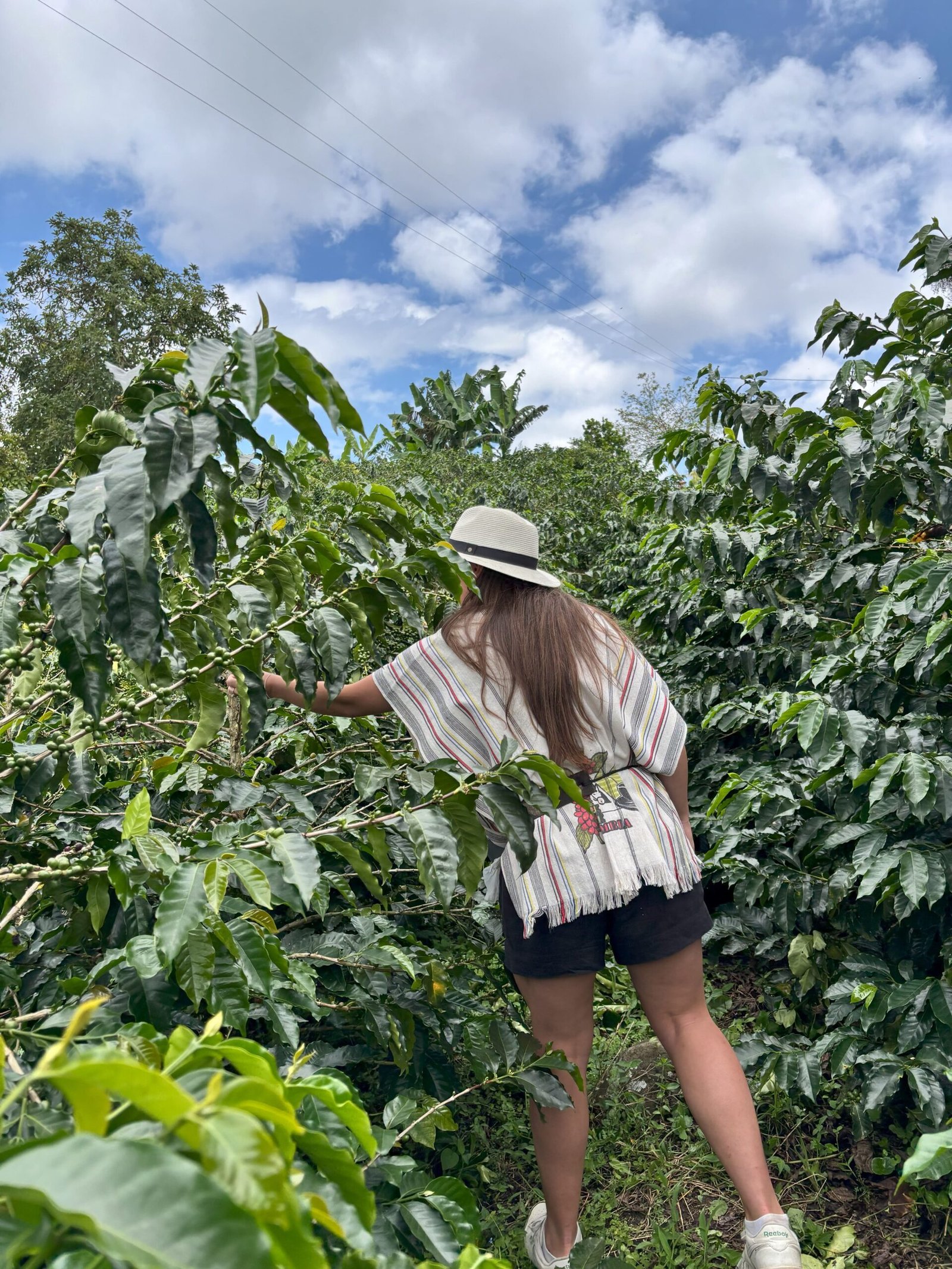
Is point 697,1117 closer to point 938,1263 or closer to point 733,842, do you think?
point 938,1263

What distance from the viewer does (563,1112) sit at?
188 cm

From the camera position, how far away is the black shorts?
1852mm

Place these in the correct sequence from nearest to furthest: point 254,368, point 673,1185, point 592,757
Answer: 1. point 254,368
2. point 592,757
3. point 673,1185

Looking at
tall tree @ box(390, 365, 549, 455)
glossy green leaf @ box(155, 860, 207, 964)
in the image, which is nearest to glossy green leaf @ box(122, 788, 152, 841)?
glossy green leaf @ box(155, 860, 207, 964)

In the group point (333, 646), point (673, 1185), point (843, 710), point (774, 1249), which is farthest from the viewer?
point (843, 710)

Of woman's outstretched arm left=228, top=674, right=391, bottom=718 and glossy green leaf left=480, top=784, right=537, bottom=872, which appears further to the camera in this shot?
woman's outstretched arm left=228, top=674, right=391, bottom=718

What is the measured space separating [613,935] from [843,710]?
1020 mm

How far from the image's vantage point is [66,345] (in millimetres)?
27234

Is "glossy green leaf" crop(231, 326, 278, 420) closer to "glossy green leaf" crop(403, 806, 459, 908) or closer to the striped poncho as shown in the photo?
"glossy green leaf" crop(403, 806, 459, 908)

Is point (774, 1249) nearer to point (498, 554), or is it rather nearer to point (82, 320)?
point (498, 554)

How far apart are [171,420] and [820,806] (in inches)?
87.6

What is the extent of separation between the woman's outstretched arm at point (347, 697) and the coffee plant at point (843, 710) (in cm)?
102

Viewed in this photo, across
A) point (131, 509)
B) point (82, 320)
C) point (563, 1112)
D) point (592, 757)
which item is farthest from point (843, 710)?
point (82, 320)

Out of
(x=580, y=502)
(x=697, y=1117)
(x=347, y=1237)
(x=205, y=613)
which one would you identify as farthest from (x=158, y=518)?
(x=580, y=502)
